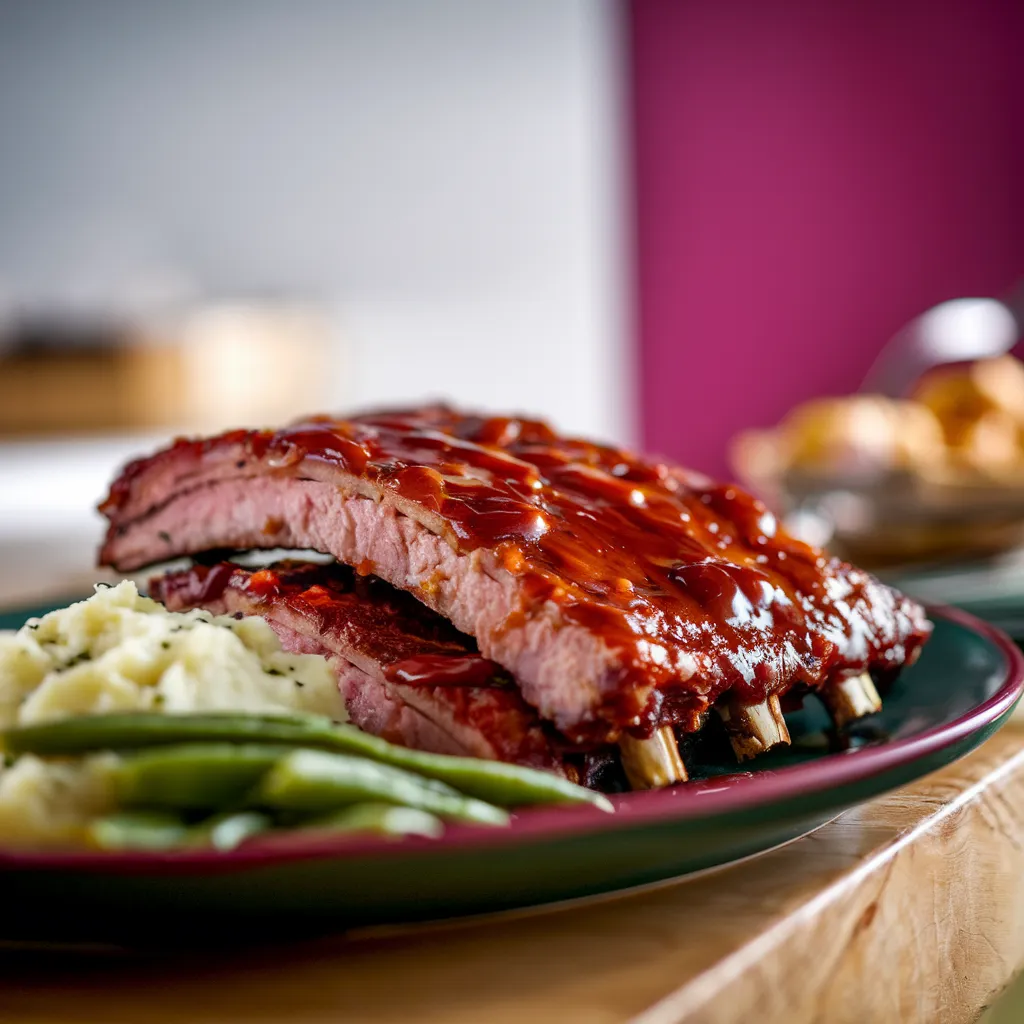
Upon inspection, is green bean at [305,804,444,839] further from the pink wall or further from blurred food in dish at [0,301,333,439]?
blurred food in dish at [0,301,333,439]

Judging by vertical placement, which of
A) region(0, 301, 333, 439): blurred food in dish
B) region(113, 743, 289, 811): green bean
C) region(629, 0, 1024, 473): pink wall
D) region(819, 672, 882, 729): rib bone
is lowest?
region(0, 301, 333, 439): blurred food in dish

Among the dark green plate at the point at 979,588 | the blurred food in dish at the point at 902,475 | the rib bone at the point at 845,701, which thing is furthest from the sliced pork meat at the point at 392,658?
the blurred food in dish at the point at 902,475

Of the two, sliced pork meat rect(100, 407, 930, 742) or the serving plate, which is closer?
the serving plate

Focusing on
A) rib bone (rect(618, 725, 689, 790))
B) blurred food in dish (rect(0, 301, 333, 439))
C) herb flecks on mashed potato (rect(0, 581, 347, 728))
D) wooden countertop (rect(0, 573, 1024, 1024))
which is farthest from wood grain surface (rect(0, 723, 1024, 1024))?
blurred food in dish (rect(0, 301, 333, 439))

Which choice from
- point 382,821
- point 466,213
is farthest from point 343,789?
point 466,213

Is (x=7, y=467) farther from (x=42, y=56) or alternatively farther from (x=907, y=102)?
(x=907, y=102)

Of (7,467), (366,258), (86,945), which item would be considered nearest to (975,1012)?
(86,945)
